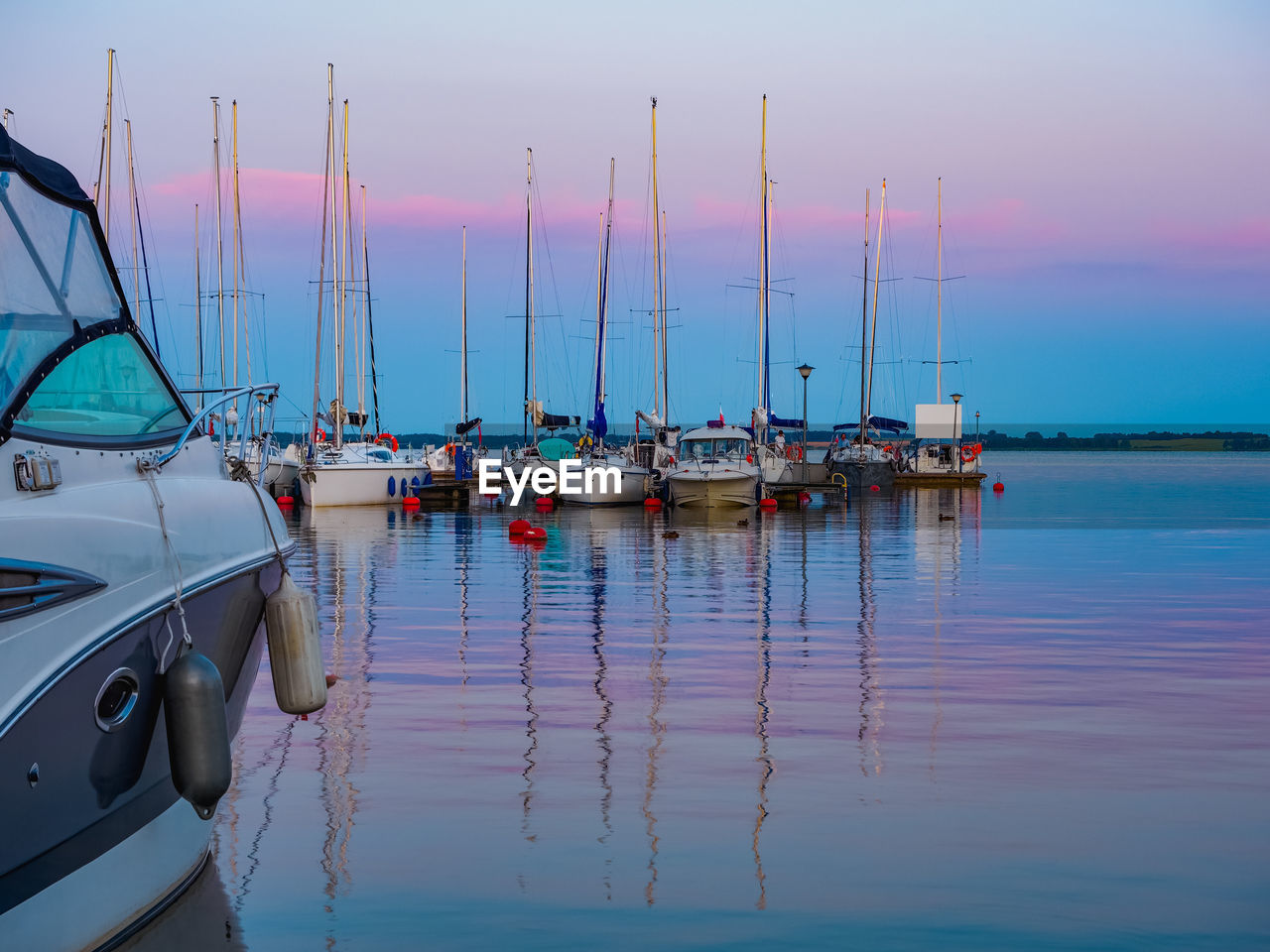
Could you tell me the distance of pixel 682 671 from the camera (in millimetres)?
12422

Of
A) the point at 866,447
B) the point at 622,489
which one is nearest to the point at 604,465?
the point at 622,489

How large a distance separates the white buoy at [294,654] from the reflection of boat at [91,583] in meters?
0.16

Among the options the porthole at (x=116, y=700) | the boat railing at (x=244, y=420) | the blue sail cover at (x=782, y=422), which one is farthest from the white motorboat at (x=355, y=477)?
the porthole at (x=116, y=700)

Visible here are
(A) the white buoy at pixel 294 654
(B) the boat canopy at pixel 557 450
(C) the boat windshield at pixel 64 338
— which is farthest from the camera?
(B) the boat canopy at pixel 557 450

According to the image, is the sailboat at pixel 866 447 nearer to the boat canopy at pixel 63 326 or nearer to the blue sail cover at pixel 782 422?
the blue sail cover at pixel 782 422

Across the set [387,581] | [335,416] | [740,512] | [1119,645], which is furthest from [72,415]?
[335,416]

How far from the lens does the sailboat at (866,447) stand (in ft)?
192

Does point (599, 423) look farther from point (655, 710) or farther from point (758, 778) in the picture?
point (758, 778)

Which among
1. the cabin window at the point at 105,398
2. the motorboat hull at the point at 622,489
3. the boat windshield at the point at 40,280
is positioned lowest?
the motorboat hull at the point at 622,489

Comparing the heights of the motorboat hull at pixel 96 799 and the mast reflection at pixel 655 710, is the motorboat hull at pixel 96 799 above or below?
above

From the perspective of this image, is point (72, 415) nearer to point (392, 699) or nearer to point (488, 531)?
point (392, 699)

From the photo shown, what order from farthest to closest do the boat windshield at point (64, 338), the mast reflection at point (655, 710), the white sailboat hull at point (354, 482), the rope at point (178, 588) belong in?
1. the white sailboat hull at point (354, 482)
2. the mast reflection at point (655, 710)
3. the rope at point (178, 588)
4. the boat windshield at point (64, 338)

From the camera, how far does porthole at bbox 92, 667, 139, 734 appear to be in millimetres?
5164

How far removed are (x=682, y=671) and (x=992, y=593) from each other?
814 cm
